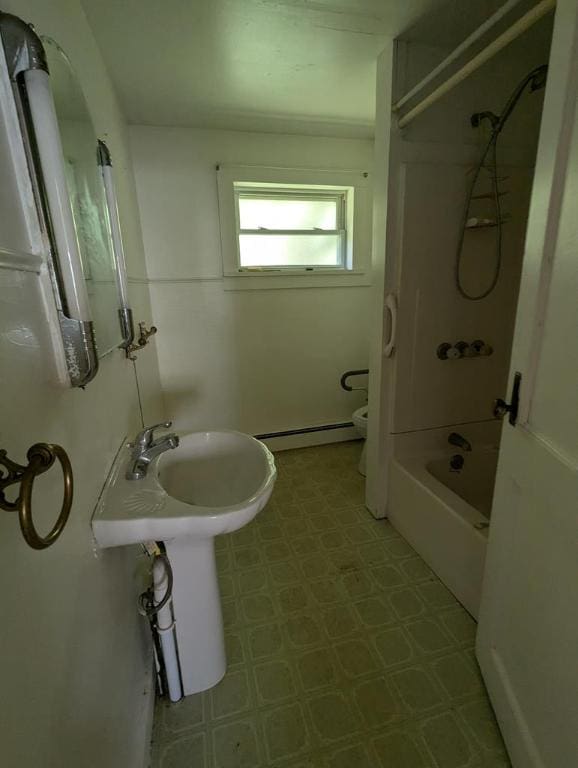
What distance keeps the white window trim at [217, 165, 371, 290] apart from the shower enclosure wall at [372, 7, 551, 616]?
993 millimetres

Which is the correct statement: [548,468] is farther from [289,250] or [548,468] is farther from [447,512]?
[289,250]

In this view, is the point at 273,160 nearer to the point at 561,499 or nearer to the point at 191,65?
the point at 191,65

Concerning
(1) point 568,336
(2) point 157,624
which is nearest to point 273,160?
(1) point 568,336

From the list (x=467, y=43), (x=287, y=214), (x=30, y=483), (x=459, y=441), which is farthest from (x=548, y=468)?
(x=287, y=214)

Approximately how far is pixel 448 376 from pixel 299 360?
118cm

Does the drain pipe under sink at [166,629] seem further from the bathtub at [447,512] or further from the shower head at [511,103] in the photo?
the shower head at [511,103]

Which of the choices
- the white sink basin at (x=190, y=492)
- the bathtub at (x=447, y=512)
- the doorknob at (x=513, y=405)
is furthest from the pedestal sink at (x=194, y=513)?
the bathtub at (x=447, y=512)

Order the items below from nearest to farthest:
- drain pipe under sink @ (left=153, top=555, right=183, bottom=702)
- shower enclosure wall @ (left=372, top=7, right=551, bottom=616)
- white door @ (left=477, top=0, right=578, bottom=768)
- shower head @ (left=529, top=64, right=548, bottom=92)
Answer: white door @ (left=477, top=0, right=578, bottom=768) → drain pipe under sink @ (left=153, top=555, right=183, bottom=702) → shower head @ (left=529, top=64, right=548, bottom=92) → shower enclosure wall @ (left=372, top=7, right=551, bottom=616)

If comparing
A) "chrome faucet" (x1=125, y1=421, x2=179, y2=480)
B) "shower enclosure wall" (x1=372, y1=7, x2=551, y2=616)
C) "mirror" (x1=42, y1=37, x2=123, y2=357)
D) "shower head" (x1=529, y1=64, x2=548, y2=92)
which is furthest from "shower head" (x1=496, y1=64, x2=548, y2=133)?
"chrome faucet" (x1=125, y1=421, x2=179, y2=480)

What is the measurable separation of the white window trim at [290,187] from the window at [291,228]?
34 mm

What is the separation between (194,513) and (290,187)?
2375mm

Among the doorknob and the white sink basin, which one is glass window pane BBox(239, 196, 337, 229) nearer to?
the white sink basin

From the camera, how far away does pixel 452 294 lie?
1.76m

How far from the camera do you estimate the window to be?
2.50 m
